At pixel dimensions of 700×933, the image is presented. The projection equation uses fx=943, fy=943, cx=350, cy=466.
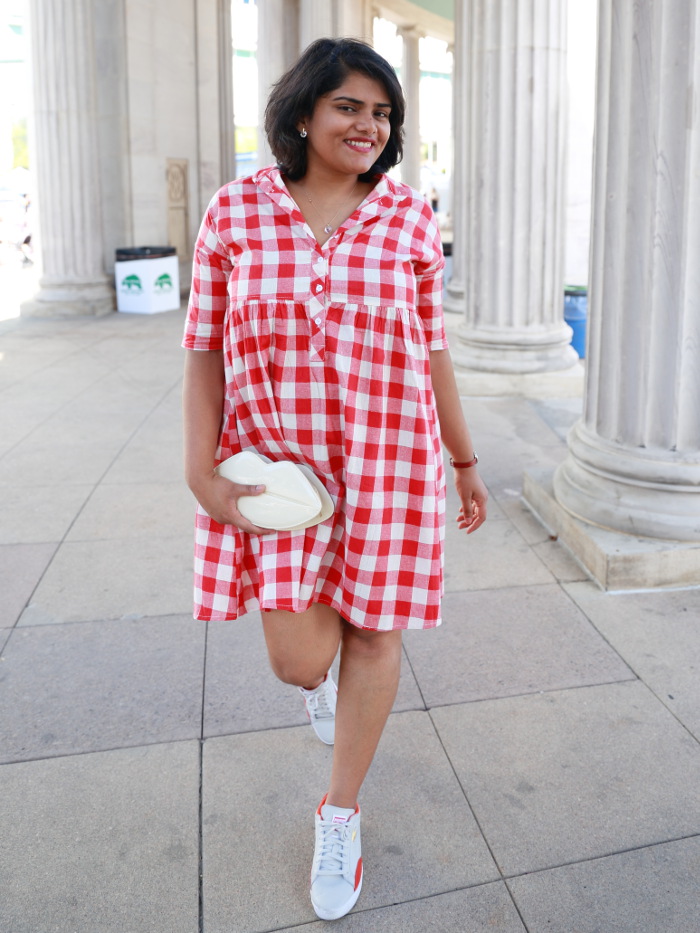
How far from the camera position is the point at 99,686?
11.2ft

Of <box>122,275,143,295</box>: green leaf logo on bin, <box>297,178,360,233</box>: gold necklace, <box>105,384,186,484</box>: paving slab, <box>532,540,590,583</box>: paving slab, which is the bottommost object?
<box>532,540,590,583</box>: paving slab

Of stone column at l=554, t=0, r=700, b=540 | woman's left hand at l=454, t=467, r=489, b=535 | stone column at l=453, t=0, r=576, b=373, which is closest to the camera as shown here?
woman's left hand at l=454, t=467, r=489, b=535

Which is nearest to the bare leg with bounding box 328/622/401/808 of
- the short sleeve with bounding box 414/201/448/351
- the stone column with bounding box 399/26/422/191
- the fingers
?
the fingers

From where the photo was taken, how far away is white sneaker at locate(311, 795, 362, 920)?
7.56 ft

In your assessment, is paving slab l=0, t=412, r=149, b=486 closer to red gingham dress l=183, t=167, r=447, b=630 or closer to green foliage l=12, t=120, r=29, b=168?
red gingham dress l=183, t=167, r=447, b=630

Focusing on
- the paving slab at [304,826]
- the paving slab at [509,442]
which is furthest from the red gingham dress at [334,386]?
the paving slab at [509,442]

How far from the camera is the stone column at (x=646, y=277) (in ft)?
13.3

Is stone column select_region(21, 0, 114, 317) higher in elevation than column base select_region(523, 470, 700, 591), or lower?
higher

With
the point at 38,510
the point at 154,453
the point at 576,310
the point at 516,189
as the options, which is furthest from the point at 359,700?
the point at 576,310

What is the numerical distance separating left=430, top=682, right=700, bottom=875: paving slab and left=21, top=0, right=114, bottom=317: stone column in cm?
1234

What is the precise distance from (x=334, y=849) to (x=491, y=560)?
2.40 m

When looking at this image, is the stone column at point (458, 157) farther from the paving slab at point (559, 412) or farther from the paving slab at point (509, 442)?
the paving slab at point (509, 442)

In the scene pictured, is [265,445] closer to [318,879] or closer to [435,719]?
[318,879]

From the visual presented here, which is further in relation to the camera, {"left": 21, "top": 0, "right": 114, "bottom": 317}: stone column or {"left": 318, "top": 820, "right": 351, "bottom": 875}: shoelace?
{"left": 21, "top": 0, "right": 114, "bottom": 317}: stone column
